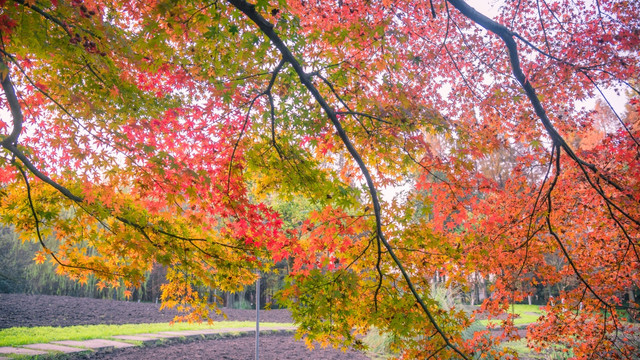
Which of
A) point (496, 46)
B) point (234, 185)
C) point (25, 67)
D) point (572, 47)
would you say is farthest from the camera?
point (496, 46)

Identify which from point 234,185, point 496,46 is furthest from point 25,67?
point 496,46

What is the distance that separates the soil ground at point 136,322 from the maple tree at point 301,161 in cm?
294

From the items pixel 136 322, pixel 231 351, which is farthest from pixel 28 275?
pixel 231 351

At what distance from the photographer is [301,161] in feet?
11.6

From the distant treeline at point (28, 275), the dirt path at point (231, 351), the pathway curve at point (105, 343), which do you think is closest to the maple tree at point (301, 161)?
the pathway curve at point (105, 343)

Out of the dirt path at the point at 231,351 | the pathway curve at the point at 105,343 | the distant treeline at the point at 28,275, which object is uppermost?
the distant treeline at the point at 28,275

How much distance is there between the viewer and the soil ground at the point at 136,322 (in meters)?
6.39

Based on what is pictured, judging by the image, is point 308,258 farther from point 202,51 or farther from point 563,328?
point 563,328

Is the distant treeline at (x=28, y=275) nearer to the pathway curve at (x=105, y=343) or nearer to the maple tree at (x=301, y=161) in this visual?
the pathway curve at (x=105, y=343)

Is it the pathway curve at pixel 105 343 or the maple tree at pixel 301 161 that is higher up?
the maple tree at pixel 301 161

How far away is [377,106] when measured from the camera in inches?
139

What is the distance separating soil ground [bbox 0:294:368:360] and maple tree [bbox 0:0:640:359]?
9.63 feet

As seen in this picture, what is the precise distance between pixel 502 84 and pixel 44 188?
18.2 ft

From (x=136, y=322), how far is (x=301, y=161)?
8.21 meters
